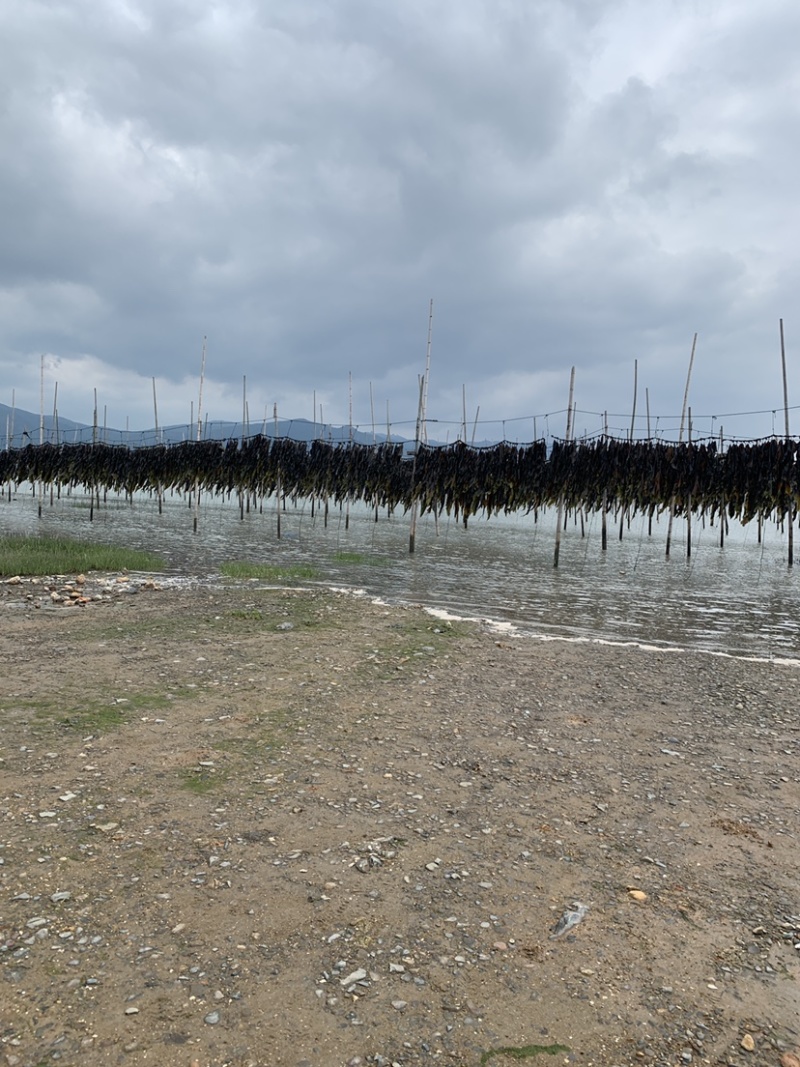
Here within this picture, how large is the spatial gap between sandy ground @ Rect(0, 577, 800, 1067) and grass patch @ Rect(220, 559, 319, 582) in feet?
26.2

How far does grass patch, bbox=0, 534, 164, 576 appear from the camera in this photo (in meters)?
14.6

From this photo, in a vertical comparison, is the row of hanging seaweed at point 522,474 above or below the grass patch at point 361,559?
above

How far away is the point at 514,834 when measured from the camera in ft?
14.2

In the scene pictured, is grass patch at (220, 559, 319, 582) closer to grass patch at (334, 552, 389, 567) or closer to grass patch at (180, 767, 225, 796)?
grass patch at (334, 552, 389, 567)

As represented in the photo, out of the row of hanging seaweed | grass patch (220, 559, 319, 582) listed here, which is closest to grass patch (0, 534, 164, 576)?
grass patch (220, 559, 319, 582)

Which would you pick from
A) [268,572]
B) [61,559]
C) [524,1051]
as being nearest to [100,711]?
[524,1051]

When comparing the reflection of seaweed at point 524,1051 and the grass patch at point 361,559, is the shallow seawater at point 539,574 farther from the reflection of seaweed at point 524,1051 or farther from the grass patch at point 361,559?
the reflection of seaweed at point 524,1051

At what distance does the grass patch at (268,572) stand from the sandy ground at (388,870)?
7.99m

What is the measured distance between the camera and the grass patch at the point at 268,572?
15.7 metres

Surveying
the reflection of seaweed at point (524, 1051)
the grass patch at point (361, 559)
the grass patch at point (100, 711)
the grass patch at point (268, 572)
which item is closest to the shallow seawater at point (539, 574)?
the grass patch at point (361, 559)

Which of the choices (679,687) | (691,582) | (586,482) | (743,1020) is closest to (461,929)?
(743,1020)

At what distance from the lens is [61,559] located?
15844mm

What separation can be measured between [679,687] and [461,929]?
18.2 feet

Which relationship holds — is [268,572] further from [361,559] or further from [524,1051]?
[524,1051]
